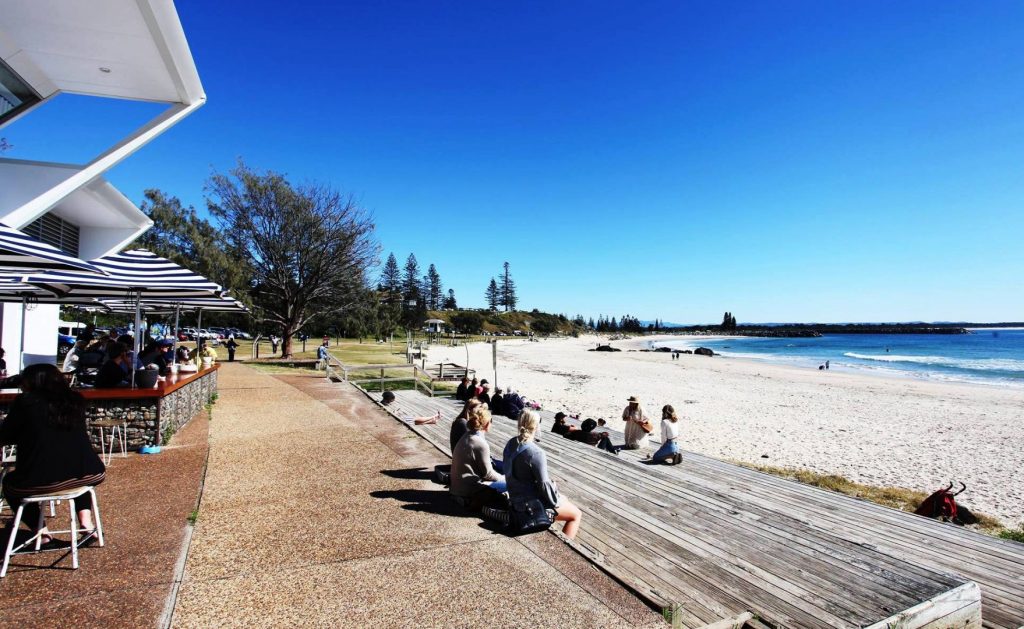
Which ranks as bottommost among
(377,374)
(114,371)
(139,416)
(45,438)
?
(377,374)

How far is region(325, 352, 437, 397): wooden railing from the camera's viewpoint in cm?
1614

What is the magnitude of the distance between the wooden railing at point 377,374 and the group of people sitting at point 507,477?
1053 centimetres

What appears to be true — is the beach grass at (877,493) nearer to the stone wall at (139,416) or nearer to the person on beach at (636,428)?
the person on beach at (636,428)

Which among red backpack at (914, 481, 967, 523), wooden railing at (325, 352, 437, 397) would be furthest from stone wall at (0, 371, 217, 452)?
red backpack at (914, 481, 967, 523)

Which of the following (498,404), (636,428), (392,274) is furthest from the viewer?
(392,274)

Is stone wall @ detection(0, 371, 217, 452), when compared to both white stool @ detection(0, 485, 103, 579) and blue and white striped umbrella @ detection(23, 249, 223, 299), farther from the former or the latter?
white stool @ detection(0, 485, 103, 579)

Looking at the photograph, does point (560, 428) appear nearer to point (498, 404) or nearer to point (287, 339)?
point (498, 404)

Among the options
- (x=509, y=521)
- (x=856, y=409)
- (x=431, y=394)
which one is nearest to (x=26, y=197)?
(x=431, y=394)

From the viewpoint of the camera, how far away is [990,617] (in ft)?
12.4

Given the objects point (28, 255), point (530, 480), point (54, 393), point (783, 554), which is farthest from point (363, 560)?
point (783, 554)

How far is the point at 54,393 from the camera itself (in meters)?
3.61

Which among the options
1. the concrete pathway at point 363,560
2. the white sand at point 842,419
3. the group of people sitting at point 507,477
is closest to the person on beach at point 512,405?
the white sand at point 842,419

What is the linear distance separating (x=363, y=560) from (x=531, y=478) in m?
1.63

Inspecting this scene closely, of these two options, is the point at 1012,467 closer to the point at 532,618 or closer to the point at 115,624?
the point at 532,618
